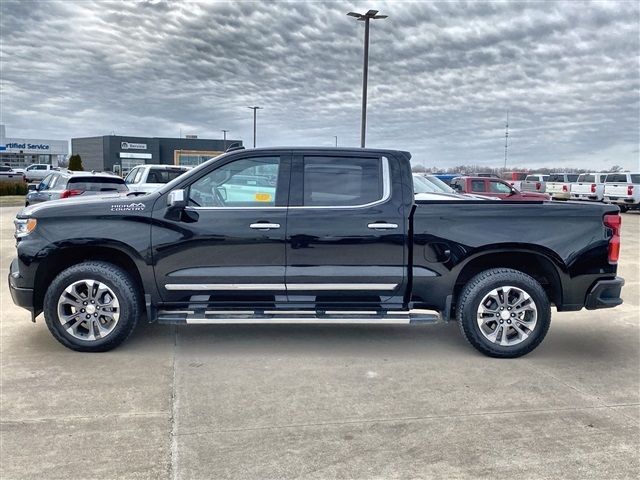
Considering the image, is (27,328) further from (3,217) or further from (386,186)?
(3,217)

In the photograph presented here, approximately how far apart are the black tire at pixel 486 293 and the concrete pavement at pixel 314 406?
0.13m

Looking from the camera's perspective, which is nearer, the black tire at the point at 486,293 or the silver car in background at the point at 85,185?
the black tire at the point at 486,293

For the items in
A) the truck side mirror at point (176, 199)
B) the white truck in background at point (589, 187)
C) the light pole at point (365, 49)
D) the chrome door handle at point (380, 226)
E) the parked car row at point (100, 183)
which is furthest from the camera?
the white truck in background at point (589, 187)

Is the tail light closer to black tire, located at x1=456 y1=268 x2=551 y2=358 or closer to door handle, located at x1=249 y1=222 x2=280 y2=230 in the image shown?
black tire, located at x1=456 y1=268 x2=551 y2=358

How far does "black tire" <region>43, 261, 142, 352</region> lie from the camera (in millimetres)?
5004

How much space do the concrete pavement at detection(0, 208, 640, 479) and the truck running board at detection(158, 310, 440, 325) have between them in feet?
1.16

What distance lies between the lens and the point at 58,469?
3146mm

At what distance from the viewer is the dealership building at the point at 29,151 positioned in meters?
86.6

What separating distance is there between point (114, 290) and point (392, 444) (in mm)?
2870

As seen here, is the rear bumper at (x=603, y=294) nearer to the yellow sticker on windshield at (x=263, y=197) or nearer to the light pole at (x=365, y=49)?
the yellow sticker on windshield at (x=263, y=197)

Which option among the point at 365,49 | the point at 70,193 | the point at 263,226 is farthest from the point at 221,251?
the point at 365,49

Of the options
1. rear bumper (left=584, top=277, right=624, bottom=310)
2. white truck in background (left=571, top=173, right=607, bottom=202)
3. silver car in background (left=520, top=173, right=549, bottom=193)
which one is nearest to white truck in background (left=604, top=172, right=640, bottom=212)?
white truck in background (left=571, top=173, right=607, bottom=202)

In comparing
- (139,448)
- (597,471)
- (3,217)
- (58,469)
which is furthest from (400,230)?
(3,217)

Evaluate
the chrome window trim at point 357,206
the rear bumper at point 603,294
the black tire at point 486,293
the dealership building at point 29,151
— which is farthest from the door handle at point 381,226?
the dealership building at point 29,151
